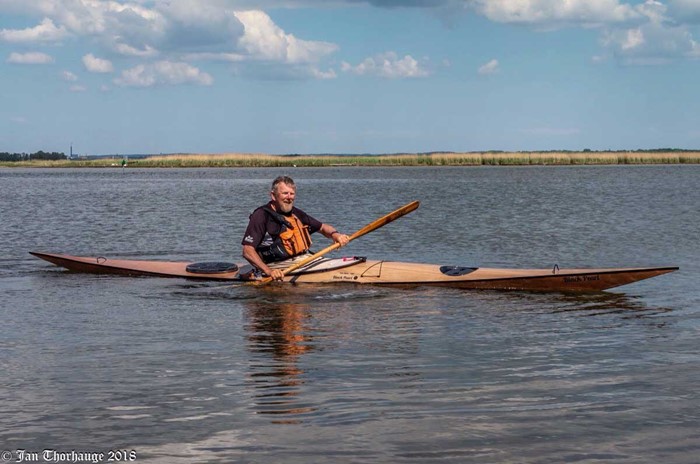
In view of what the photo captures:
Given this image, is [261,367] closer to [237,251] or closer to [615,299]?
[615,299]

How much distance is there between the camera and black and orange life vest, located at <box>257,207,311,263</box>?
10.6m

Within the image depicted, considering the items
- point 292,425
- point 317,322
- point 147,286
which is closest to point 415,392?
point 292,425

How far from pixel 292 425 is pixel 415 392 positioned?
1025 millimetres

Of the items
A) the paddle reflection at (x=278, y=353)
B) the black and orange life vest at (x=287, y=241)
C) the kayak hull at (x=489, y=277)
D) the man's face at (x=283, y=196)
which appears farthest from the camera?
the black and orange life vest at (x=287, y=241)

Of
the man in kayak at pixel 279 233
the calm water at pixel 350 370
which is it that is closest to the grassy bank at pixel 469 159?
the calm water at pixel 350 370

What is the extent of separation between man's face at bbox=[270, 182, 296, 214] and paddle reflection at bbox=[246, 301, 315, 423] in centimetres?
121

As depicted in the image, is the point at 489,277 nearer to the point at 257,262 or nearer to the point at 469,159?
the point at 257,262

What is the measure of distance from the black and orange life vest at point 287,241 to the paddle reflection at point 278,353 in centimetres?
94

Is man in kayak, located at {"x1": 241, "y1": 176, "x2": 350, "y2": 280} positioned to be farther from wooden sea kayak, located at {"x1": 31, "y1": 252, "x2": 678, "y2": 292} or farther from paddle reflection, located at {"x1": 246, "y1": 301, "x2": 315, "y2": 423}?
paddle reflection, located at {"x1": 246, "y1": 301, "x2": 315, "y2": 423}

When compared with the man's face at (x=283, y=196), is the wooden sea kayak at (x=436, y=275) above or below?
below

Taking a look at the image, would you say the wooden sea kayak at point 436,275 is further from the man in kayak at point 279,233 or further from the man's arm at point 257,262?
the man's arm at point 257,262


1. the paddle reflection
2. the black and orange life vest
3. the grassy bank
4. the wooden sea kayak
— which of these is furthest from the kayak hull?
the grassy bank

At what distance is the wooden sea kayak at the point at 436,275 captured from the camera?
32.6 ft

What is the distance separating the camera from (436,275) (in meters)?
10.5
